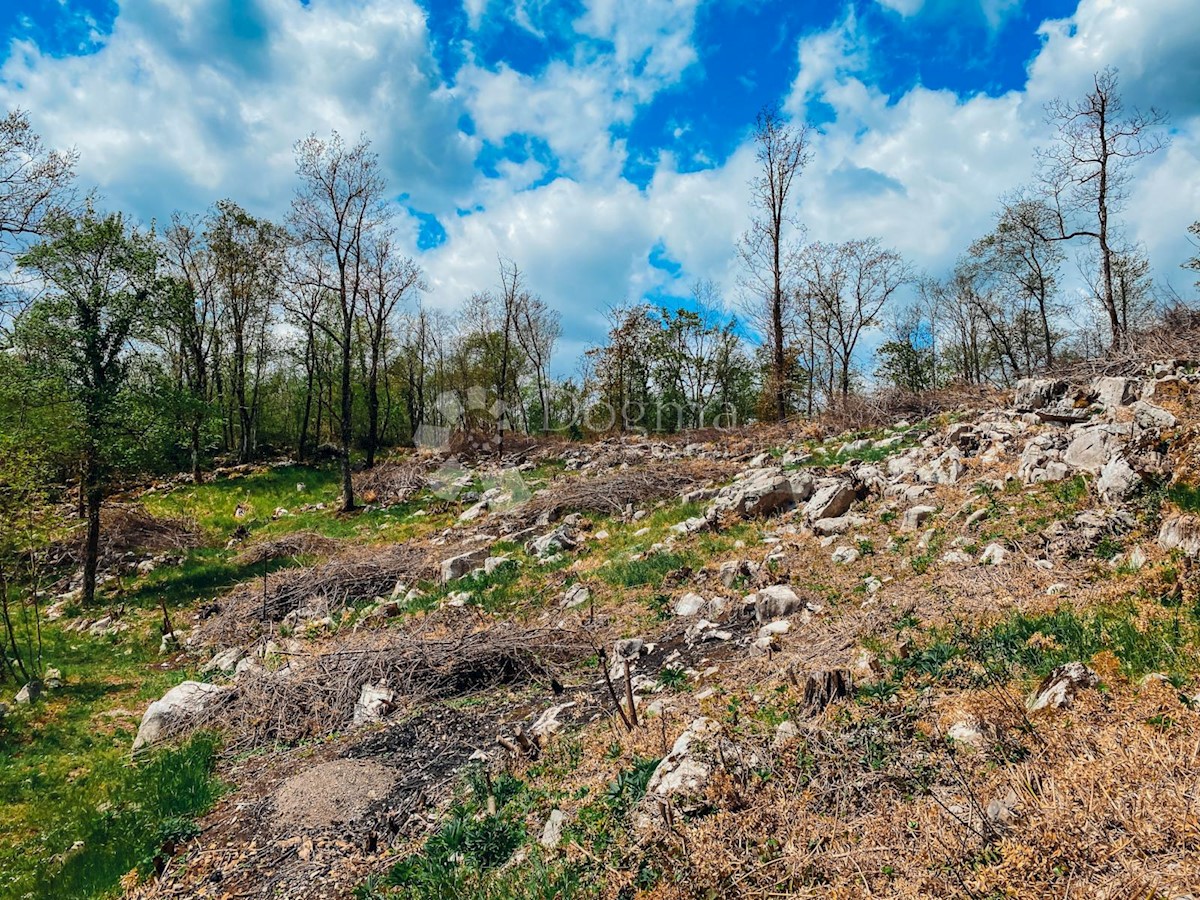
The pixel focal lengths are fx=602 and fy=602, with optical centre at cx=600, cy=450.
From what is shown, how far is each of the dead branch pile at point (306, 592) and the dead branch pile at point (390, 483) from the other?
Answer: 7.60 metres

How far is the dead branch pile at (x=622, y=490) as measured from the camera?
13.3 m

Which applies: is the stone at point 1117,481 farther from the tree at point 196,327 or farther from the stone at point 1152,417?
the tree at point 196,327

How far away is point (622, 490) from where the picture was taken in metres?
13.6

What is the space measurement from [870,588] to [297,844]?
5384 millimetres

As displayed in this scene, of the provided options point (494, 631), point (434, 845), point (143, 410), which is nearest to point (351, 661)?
point (494, 631)

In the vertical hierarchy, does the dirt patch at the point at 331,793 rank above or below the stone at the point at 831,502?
below

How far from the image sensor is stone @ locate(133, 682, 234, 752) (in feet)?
21.1

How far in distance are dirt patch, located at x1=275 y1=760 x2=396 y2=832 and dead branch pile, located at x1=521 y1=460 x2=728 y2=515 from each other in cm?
844

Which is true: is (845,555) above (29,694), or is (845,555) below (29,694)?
above

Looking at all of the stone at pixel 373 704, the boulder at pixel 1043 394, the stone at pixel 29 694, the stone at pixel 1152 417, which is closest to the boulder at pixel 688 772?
the stone at pixel 373 704

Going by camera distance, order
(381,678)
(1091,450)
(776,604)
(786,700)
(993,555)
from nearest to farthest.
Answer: (786,700)
(993,555)
(776,604)
(381,678)
(1091,450)

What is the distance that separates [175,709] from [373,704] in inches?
96.8

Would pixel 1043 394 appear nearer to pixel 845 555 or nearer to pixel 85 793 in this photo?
pixel 845 555

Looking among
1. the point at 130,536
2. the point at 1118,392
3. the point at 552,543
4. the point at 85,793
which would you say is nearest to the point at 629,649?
the point at 552,543
